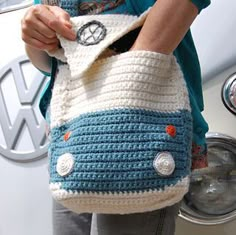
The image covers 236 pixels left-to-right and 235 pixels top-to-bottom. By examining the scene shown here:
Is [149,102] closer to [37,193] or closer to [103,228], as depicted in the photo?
[103,228]

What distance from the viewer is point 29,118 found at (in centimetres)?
101

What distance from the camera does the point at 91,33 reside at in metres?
0.59

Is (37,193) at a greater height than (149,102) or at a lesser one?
lesser

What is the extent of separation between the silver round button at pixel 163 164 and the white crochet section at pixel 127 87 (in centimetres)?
5

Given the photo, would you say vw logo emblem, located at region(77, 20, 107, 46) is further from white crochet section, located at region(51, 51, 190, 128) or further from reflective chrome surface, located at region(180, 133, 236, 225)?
reflective chrome surface, located at region(180, 133, 236, 225)

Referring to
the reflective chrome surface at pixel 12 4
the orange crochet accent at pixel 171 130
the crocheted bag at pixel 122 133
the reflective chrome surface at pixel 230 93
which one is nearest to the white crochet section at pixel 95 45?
the crocheted bag at pixel 122 133

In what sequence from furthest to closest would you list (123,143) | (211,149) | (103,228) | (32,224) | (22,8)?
(22,8)
(32,224)
(211,149)
(103,228)
(123,143)

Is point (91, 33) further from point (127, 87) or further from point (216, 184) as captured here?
point (216, 184)

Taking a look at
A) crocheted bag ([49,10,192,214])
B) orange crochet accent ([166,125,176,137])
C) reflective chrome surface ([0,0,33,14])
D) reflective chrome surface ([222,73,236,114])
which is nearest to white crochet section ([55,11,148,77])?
crocheted bag ([49,10,192,214])

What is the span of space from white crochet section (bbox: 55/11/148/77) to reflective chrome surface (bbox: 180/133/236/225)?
33cm

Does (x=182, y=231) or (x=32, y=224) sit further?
(x=32, y=224)

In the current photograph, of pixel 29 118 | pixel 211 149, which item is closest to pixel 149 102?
pixel 211 149

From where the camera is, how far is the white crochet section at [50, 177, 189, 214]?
1.74 feet

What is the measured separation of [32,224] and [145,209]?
1.62ft
